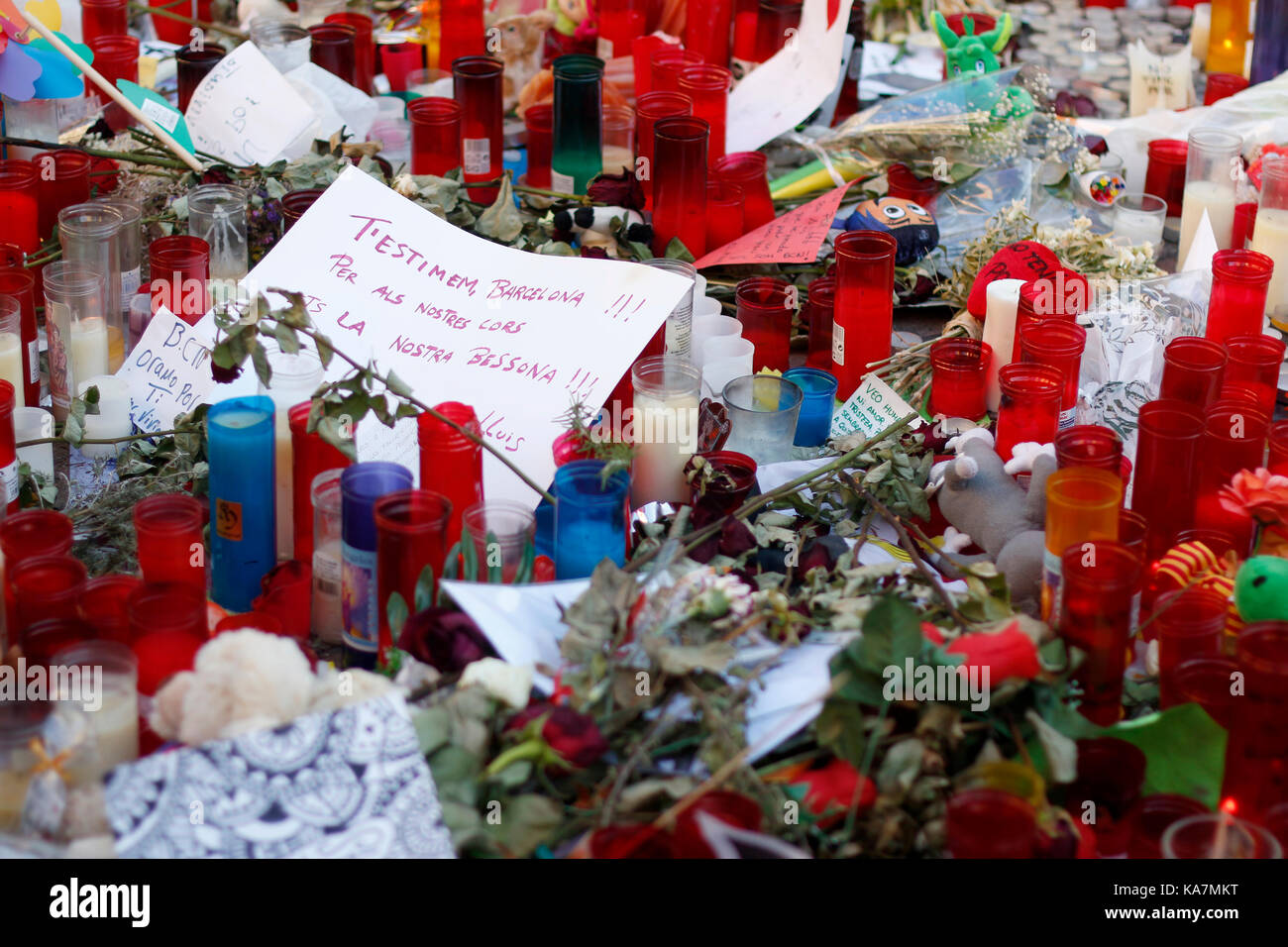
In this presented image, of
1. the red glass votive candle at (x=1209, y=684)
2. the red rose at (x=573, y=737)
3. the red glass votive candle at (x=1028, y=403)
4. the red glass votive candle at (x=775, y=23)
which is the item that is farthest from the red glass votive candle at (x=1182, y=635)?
the red glass votive candle at (x=775, y=23)

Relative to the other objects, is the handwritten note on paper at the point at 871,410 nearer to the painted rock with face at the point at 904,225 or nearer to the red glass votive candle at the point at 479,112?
the painted rock with face at the point at 904,225

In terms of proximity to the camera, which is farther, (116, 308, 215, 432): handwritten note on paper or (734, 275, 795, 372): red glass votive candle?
(734, 275, 795, 372): red glass votive candle

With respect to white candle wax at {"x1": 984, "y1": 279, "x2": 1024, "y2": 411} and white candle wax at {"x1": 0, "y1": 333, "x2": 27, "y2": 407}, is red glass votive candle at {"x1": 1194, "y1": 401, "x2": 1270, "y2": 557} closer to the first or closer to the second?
white candle wax at {"x1": 984, "y1": 279, "x2": 1024, "y2": 411}

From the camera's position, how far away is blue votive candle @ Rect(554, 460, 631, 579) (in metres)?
1.28

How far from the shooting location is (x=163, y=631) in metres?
1.11

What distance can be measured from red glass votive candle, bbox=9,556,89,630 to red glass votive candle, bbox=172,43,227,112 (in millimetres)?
1361

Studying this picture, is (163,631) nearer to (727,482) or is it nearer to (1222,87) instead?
(727,482)

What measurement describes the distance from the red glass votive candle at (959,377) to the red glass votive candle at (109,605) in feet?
3.27

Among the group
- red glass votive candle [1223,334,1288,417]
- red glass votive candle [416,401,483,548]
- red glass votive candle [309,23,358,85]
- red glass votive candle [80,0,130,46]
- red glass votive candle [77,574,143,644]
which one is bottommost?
red glass votive candle [77,574,143,644]

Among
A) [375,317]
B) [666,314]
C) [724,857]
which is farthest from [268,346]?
[724,857]

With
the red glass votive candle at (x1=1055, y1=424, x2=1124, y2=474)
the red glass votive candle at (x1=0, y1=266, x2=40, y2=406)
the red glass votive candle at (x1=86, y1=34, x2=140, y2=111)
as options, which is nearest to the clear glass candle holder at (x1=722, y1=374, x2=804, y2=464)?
the red glass votive candle at (x1=1055, y1=424, x2=1124, y2=474)

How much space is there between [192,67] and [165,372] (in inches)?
35.5

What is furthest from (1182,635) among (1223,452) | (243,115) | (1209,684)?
(243,115)
